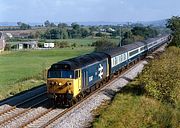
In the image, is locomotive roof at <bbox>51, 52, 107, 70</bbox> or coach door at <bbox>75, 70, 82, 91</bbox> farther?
coach door at <bbox>75, 70, 82, 91</bbox>

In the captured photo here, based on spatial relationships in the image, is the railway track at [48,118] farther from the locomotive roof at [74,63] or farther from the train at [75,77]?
the locomotive roof at [74,63]

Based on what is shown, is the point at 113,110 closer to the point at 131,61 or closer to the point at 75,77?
the point at 75,77

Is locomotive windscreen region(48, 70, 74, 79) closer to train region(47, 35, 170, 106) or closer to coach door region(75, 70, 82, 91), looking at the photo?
train region(47, 35, 170, 106)

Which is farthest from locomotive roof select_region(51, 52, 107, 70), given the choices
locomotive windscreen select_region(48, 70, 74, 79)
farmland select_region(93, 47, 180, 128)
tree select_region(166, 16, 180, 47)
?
tree select_region(166, 16, 180, 47)

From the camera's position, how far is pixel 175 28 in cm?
7594

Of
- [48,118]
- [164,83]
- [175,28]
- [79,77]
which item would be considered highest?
[175,28]

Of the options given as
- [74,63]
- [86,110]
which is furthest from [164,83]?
[74,63]

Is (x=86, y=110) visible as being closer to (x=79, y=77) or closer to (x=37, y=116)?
(x=79, y=77)

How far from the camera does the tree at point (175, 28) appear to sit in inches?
2825

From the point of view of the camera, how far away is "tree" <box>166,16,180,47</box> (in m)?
71.8

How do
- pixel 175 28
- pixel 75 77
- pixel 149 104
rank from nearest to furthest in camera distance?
→ pixel 75 77 < pixel 149 104 < pixel 175 28

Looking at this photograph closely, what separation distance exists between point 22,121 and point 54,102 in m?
4.40

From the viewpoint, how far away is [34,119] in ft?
76.8

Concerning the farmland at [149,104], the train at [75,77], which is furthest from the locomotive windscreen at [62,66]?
the farmland at [149,104]
